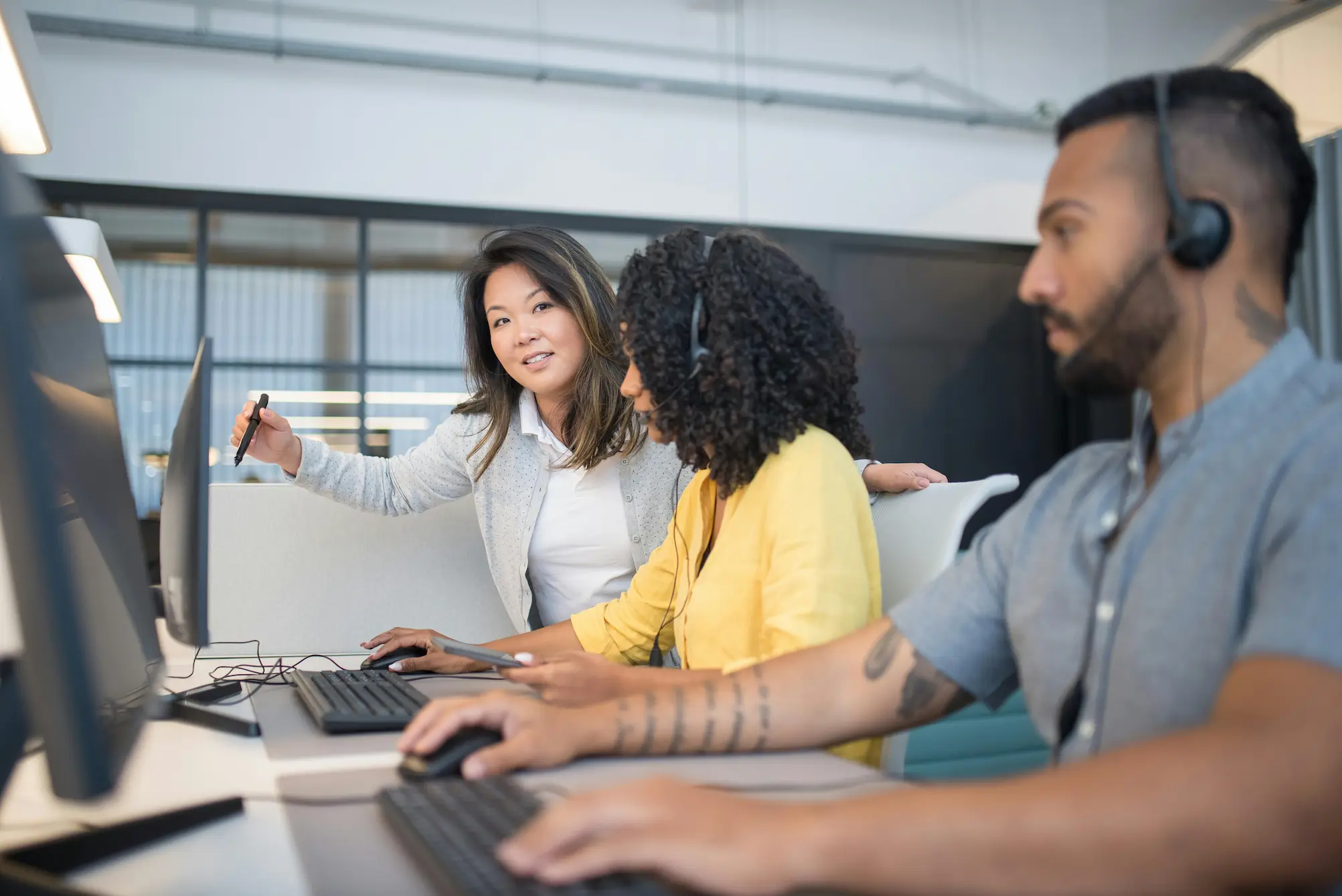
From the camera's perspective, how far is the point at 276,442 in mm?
1804

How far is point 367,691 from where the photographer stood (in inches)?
45.7

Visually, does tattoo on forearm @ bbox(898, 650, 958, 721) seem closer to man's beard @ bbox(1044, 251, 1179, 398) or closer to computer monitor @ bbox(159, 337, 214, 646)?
man's beard @ bbox(1044, 251, 1179, 398)

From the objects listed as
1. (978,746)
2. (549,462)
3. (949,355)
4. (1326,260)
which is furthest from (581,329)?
(949,355)

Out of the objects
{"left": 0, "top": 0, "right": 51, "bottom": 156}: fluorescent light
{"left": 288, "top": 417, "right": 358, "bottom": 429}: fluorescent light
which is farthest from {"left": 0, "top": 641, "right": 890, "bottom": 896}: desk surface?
{"left": 288, "top": 417, "right": 358, "bottom": 429}: fluorescent light

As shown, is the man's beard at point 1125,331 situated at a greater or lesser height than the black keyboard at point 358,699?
greater

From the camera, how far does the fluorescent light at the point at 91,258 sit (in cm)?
162

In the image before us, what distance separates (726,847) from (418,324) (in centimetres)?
421

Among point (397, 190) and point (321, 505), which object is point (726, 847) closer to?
point (321, 505)

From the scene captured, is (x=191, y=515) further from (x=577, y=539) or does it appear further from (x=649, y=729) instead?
(x=577, y=539)

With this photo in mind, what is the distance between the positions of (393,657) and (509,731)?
730 mm

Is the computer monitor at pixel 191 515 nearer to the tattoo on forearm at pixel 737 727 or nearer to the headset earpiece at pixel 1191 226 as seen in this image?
the tattoo on forearm at pixel 737 727

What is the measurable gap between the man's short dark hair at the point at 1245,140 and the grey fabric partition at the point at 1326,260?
385cm

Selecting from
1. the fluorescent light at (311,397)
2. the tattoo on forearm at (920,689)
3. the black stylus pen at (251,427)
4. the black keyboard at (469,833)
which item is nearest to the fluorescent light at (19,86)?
the black stylus pen at (251,427)

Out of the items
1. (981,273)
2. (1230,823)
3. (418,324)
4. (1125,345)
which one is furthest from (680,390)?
(981,273)
